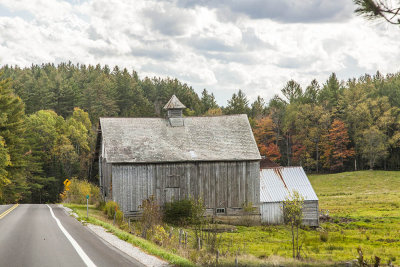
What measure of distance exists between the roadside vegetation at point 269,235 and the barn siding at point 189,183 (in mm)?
1289

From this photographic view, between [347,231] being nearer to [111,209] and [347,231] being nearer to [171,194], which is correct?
[171,194]

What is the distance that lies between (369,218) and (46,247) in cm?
3137

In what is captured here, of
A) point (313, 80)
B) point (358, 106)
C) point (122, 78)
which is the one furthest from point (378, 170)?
point (122, 78)

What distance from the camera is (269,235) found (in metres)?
29.2

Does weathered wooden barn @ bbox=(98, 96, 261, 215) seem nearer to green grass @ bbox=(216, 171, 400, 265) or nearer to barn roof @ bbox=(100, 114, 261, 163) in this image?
barn roof @ bbox=(100, 114, 261, 163)

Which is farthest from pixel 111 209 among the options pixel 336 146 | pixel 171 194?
pixel 336 146

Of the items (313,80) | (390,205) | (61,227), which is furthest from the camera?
(313,80)

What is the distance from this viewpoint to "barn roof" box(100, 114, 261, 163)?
108 feet

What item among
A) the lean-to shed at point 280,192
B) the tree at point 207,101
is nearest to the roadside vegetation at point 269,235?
the lean-to shed at point 280,192

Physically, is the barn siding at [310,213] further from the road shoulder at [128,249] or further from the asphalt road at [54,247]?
the asphalt road at [54,247]

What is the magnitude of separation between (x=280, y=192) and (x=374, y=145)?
46972mm

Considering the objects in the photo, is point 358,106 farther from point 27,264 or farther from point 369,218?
point 27,264

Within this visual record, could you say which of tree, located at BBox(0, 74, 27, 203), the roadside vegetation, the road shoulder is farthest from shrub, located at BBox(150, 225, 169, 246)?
tree, located at BBox(0, 74, 27, 203)

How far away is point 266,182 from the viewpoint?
117 feet
